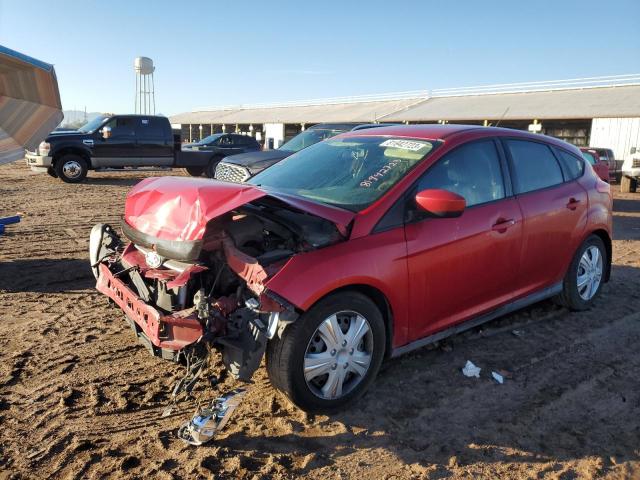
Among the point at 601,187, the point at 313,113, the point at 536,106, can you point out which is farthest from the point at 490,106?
the point at 601,187

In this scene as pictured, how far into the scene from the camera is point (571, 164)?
4969mm

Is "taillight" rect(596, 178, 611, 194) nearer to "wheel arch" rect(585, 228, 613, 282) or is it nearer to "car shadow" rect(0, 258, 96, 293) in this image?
"wheel arch" rect(585, 228, 613, 282)

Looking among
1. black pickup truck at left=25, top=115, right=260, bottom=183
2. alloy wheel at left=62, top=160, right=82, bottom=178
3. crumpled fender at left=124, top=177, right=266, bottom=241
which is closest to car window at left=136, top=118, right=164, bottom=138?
black pickup truck at left=25, top=115, right=260, bottom=183

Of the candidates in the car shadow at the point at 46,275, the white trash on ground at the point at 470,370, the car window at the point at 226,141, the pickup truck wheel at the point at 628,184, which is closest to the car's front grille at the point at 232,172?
the car shadow at the point at 46,275

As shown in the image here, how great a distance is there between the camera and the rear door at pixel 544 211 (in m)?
4.25

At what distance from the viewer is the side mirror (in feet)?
10.8

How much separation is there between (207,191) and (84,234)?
583 centimetres

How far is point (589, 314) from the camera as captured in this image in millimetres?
5078

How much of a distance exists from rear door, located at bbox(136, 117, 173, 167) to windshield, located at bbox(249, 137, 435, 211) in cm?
1327

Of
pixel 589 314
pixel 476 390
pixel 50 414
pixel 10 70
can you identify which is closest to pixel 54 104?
pixel 10 70

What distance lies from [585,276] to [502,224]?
5.65 ft

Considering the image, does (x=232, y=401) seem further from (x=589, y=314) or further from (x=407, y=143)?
(x=589, y=314)

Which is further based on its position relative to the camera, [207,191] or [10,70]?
[10,70]

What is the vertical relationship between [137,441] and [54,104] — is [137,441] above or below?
below
